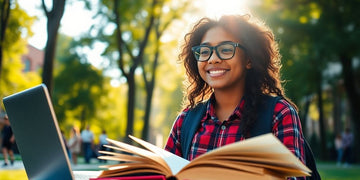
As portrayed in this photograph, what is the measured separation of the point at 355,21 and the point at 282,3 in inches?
124

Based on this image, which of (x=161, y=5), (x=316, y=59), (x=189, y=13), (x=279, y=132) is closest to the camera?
(x=279, y=132)

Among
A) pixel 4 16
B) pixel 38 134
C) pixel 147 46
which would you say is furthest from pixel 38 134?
pixel 147 46

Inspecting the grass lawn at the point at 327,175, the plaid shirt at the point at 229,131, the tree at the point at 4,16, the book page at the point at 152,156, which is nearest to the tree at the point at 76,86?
the tree at the point at 4,16

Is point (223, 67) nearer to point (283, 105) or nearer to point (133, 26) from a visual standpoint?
point (283, 105)

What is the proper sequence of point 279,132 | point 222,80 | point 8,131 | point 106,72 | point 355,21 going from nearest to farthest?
point 279,132 → point 222,80 → point 8,131 → point 355,21 → point 106,72

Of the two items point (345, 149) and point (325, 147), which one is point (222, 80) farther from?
point (325, 147)

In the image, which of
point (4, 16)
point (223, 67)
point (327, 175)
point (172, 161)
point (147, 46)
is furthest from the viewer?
point (147, 46)

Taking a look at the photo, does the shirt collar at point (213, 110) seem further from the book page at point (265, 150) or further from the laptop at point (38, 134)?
the laptop at point (38, 134)

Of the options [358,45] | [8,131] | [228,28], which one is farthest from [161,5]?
[228,28]

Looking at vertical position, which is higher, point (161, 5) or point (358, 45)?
point (161, 5)

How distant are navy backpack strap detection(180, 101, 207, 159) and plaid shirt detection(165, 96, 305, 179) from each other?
23 mm

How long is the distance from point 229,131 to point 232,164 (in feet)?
2.62

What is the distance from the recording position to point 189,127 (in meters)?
2.62

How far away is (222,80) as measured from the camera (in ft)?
8.23
